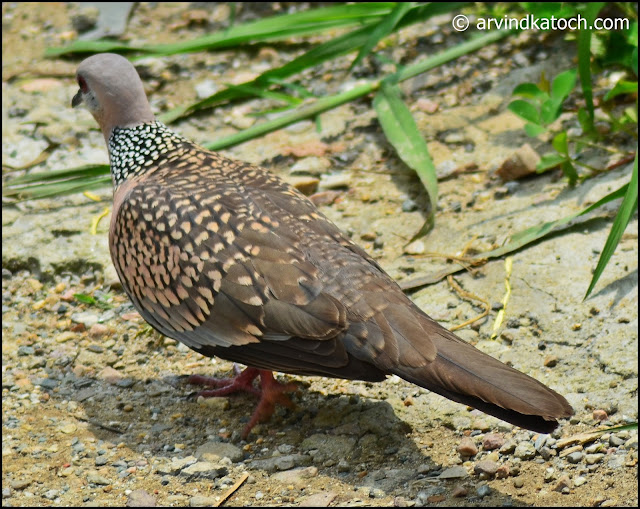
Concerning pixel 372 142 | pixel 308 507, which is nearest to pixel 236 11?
pixel 372 142

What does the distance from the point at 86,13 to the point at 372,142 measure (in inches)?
107

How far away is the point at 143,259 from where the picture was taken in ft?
12.6

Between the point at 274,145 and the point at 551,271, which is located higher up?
the point at 274,145

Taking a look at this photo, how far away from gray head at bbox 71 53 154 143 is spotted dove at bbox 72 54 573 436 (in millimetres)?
188

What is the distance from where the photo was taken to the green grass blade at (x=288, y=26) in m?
5.65

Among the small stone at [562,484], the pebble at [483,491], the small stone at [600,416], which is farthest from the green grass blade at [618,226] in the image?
the pebble at [483,491]

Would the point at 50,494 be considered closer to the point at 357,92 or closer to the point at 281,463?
the point at 281,463

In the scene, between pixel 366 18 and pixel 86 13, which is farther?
pixel 86 13

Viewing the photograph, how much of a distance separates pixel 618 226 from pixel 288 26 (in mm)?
2816

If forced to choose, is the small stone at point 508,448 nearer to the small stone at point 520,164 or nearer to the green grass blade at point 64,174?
the small stone at point 520,164

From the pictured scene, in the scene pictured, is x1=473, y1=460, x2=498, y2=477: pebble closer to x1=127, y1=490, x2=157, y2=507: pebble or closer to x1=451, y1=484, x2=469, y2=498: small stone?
x1=451, y1=484, x2=469, y2=498: small stone

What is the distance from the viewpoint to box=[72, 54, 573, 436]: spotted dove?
3.17 m

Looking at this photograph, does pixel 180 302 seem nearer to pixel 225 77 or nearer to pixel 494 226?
pixel 494 226

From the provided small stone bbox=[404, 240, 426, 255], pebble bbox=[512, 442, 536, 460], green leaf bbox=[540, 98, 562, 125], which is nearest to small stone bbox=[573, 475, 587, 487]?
pebble bbox=[512, 442, 536, 460]
